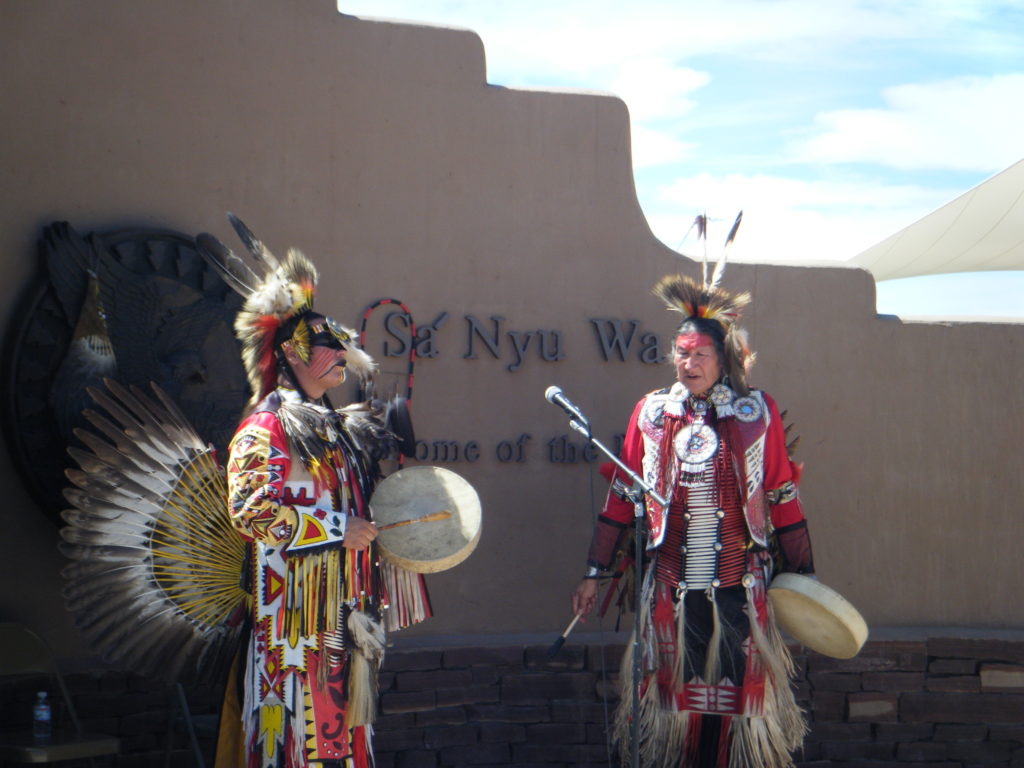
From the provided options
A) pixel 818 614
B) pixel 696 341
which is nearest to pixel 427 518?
pixel 696 341

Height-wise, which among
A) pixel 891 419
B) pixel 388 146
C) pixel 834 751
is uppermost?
pixel 388 146

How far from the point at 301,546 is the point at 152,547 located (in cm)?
73

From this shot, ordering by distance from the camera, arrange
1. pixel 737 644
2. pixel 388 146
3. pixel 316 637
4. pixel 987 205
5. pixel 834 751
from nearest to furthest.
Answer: pixel 316 637
pixel 737 644
pixel 388 146
pixel 834 751
pixel 987 205

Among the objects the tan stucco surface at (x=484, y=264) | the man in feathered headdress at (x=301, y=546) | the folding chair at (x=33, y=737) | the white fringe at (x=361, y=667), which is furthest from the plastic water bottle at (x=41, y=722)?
the white fringe at (x=361, y=667)

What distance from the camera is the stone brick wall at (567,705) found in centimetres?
546

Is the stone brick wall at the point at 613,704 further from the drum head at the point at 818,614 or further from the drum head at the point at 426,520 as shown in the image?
the drum head at the point at 426,520

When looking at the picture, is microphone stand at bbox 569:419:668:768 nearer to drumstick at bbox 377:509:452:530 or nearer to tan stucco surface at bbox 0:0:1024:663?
drumstick at bbox 377:509:452:530

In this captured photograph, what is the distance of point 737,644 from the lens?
5.19 m

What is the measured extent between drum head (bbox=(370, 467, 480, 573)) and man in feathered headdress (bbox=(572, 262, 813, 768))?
91 centimetres

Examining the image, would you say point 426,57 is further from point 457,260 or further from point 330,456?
point 330,456

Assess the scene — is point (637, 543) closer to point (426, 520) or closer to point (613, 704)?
point (426, 520)

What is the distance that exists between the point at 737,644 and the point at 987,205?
7.61 metres

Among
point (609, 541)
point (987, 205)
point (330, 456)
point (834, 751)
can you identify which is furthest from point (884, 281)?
point (330, 456)

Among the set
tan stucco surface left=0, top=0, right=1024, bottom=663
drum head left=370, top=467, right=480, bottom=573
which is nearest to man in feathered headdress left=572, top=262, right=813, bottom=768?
drum head left=370, top=467, right=480, bottom=573
